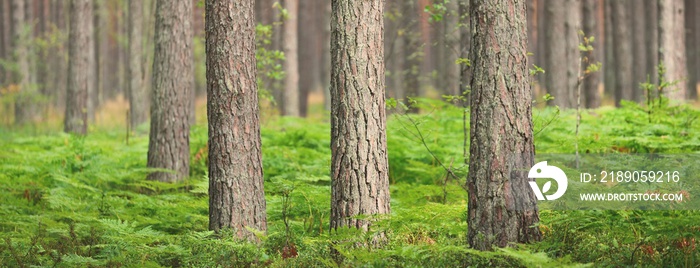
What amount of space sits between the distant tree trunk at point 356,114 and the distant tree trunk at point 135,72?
11969 mm

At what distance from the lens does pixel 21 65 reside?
23.4m

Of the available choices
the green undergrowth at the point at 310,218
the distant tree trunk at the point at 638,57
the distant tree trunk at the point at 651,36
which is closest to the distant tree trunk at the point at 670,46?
the green undergrowth at the point at 310,218

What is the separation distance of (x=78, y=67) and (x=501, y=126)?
13533mm

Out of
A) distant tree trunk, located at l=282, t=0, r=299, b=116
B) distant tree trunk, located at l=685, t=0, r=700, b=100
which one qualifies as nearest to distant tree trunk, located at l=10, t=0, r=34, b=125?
distant tree trunk, located at l=282, t=0, r=299, b=116

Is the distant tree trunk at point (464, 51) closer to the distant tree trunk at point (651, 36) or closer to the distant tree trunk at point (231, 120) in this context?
the distant tree trunk at point (231, 120)

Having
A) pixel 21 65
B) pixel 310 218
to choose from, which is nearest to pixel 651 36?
pixel 310 218

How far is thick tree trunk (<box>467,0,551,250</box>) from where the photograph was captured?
236 inches

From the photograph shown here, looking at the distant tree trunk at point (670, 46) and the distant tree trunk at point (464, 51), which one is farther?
the distant tree trunk at point (670, 46)

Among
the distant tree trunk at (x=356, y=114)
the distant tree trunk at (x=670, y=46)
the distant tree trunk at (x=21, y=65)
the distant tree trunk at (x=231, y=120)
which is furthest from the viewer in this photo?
the distant tree trunk at (x=21, y=65)

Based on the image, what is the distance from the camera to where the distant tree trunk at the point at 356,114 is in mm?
6637

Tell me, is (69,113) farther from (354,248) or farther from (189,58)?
(354,248)

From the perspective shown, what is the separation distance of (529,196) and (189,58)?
6306 mm

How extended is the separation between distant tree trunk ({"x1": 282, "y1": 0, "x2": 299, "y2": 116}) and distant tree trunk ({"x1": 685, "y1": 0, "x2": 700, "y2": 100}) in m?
16.7

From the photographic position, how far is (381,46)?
6.80 metres
